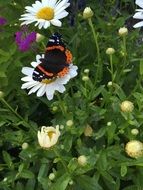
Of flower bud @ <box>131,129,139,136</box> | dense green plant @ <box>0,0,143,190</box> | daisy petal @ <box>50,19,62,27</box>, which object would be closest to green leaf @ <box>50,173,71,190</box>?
dense green plant @ <box>0,0,143,190</box>

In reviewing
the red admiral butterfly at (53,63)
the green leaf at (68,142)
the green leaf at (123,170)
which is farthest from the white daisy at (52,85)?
the green leaf at (123,170)

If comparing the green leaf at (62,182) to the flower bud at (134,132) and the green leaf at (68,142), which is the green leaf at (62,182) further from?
the flower bud at (134,132)

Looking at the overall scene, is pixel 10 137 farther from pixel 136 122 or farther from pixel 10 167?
pixel 136 122

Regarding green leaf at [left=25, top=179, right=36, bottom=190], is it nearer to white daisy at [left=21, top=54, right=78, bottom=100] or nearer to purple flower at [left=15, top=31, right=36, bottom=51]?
white daisy at [left=21, top=54, right=78, bottom=100]

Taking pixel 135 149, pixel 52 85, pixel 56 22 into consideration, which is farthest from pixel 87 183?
A: pixel 56 22

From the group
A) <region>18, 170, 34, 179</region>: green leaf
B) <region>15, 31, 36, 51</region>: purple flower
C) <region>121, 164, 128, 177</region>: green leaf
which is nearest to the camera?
<region>121, 164, 128, 177</region>: green leaf

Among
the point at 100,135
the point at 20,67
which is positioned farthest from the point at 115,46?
the point at 100,135

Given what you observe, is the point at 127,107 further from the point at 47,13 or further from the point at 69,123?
the point at 47,13
